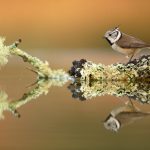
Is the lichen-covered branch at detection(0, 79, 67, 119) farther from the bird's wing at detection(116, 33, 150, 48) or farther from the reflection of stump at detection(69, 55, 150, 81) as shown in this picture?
the bird's wing at detection(116, 33, 150, 48)

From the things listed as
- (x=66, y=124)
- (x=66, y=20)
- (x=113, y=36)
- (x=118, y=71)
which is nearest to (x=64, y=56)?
(x=66, y=20)

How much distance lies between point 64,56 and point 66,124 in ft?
13.9

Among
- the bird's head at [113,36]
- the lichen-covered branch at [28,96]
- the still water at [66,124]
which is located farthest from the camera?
the bird's head at [113,36]

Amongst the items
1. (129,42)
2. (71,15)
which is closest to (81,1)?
(71,15)

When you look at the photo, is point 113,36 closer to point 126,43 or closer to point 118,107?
point 126,43

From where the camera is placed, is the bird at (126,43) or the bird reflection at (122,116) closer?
the bird reflection at (122,116)

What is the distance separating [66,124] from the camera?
193 inches

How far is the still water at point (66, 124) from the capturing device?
4312mm

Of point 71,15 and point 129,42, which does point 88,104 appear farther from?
point 71,15

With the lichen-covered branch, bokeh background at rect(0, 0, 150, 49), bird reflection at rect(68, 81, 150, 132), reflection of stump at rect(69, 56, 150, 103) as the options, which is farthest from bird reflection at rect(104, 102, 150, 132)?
bokeh background at rect(0, 0, 150, 49)

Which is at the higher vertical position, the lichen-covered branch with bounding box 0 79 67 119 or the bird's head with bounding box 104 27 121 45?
the bird's head with bounding box 104 27 121 45

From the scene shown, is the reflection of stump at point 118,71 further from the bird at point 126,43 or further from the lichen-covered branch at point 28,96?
the lichen-covered branch at point 28,96

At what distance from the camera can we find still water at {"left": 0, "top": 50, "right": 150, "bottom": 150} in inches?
170

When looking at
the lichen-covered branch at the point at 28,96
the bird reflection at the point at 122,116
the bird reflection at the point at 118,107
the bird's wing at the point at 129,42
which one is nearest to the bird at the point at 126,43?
the bird's wing at the point at 129,42
